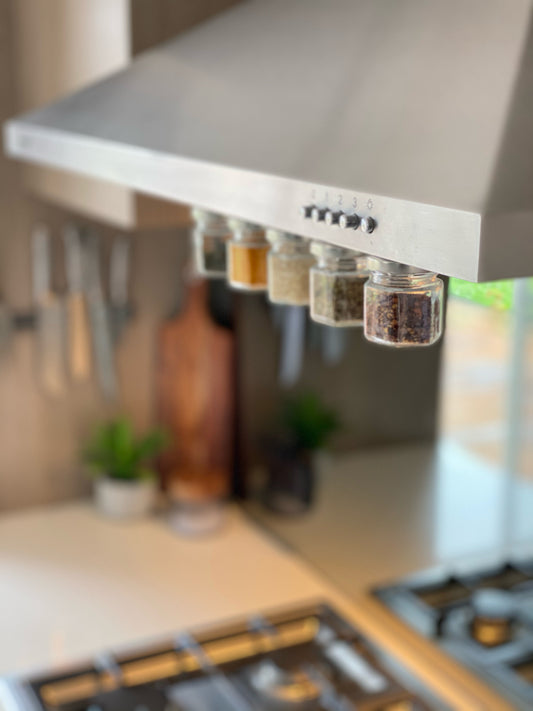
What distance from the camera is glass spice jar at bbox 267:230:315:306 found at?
931 mm

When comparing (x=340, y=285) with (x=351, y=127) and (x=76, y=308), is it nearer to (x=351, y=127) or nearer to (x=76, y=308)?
(x=351, y=127)

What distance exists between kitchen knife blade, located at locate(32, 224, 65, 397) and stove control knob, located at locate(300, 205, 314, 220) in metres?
1.36

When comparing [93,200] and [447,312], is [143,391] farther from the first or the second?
[447,312]

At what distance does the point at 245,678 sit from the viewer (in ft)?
4.63

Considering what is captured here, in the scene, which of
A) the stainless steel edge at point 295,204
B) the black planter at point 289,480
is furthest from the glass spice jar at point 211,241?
the black planter at point 289,480

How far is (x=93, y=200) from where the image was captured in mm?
1563

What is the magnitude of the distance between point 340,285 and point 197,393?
1.28 meters

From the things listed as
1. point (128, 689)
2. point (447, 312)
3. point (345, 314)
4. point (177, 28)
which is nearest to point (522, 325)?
point (447, 312)

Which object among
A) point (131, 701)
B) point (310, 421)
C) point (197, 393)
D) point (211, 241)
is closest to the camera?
point (211, 241)

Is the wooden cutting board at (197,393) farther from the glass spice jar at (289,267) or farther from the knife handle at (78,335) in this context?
the glass spice jar at (289,267)

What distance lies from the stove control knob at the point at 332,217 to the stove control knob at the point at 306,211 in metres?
0.02

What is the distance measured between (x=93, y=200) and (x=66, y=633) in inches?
27.7

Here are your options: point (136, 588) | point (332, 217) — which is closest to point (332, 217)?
point (332, 217)

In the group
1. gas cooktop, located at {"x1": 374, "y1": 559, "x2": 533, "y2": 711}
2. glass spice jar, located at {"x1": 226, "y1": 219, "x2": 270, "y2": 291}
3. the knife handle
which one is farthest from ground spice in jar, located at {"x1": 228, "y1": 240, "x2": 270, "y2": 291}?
the knife handle
